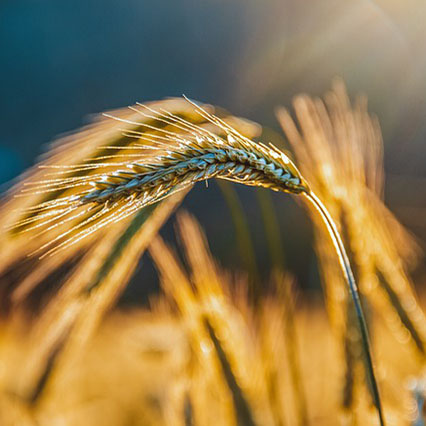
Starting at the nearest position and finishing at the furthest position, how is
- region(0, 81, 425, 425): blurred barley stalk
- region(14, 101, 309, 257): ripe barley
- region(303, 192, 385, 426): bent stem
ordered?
1. region(14, 101, 309, 257): ripe barley
2. region(303, 192, 385, 426): bent stem
3. region(0, 81, 425, 425): blurred barley stalk

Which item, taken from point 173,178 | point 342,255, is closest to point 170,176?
point 173,178

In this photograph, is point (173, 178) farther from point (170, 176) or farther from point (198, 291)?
point (198, 291)

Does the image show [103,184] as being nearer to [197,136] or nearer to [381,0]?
[197,136]

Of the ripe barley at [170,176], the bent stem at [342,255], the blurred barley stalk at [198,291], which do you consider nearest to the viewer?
the ripe barley at [170,176]

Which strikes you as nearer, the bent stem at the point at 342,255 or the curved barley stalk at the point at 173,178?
the curved barley stalk at the point at 173,178

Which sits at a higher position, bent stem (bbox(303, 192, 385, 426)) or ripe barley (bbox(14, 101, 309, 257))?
ripe barley (bbox(14, 101, 309, 257))

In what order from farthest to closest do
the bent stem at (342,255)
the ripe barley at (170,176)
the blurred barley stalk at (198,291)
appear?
1. the blurred barley stalk at (198,291)
2. the bent stem at (342,255)
3. the ripe barley at (170,176)

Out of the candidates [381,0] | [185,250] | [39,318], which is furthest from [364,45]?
[39,318]

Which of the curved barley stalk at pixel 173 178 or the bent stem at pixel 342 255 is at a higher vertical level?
the curved barley stalk at pixel 173 178
